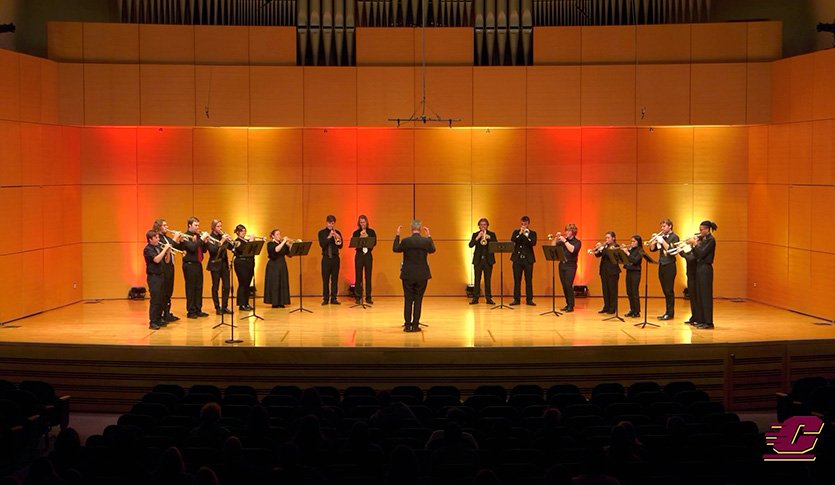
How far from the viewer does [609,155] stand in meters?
18.5

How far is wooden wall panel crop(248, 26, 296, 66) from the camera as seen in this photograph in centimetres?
1780

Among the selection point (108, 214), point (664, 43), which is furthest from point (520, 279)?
point (108, 214)

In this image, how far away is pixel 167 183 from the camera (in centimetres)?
1836

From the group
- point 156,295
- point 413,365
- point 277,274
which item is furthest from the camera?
point 277,274

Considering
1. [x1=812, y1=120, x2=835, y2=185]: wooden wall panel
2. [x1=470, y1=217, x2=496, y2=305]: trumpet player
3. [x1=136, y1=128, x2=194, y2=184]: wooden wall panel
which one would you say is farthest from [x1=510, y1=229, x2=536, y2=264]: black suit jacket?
[x1=136, y1=128, x2=194, y2=184]: wooden wall panel

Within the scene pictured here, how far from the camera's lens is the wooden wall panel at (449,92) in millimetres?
17656

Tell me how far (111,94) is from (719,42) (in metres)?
11.3

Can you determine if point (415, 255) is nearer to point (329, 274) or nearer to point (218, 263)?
point (329, 274)

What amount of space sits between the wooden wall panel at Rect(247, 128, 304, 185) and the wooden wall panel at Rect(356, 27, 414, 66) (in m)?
2.01

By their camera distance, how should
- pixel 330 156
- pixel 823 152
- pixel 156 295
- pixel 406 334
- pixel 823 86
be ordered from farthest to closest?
pixel 330 156
pixel 823 86
pixel 823 152
pixel 156 295
pixel 406 334

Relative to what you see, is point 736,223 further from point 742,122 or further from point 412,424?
point 412,424

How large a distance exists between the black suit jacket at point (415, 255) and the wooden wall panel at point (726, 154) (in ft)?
Answer: 23.0

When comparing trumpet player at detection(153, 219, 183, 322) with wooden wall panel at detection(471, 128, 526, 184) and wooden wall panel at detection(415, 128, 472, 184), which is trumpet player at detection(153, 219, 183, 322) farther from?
wooden wall panel at detection(471, 128, 526, 184)

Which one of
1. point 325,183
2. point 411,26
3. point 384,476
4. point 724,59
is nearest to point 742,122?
point 724,59
